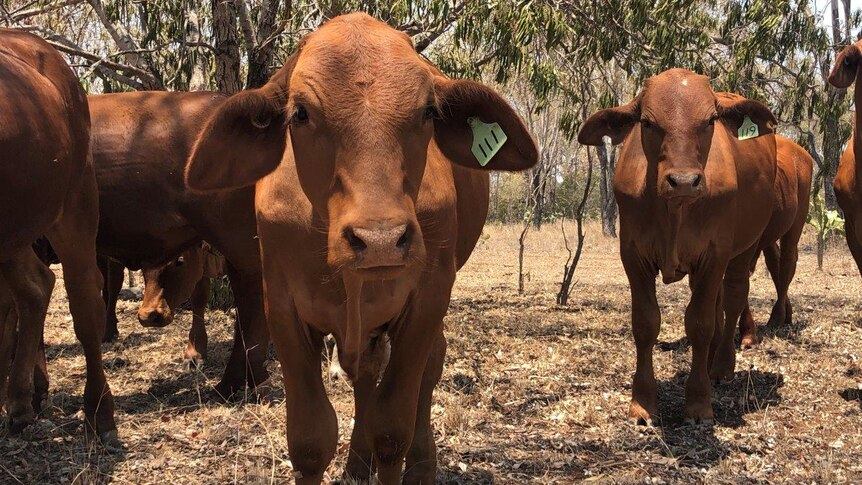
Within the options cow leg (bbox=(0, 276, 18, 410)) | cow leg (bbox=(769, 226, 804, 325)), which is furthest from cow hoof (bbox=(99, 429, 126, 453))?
cow leg (bbox=(769, 226, 804, 325))

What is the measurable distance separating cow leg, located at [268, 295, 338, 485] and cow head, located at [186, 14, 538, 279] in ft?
1.76

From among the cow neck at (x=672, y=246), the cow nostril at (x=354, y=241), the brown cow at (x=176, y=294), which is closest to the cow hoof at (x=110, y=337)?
the brown cow at (x=176, y=294)

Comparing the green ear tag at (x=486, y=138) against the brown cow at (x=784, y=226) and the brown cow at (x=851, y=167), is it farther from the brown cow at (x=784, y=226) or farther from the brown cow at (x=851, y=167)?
the brown cow at (x=784, y=226)

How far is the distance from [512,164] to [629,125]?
2.56m

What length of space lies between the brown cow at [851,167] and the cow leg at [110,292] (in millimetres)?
6157

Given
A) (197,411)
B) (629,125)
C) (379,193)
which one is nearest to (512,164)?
(379,193)

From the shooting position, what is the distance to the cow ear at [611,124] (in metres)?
5.39

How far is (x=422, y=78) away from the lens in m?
2.78

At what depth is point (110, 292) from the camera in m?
7.78

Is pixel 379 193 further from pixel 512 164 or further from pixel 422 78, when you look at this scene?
pixel 512 164

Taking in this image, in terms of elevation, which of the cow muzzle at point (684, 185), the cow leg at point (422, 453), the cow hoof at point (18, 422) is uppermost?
the cow muzzle at point (684, 185)

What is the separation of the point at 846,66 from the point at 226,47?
4.81m

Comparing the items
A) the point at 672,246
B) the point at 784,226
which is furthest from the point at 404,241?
the point at 784,226

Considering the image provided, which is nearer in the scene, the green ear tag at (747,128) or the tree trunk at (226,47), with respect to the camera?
the green ear tag at (747,128)
